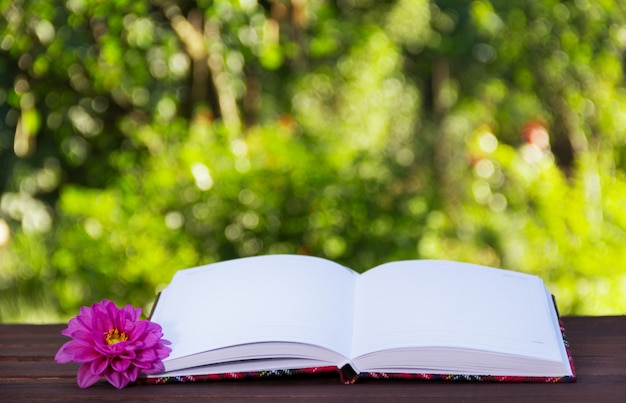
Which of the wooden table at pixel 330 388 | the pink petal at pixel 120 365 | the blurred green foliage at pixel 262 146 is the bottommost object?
the blurred green foliage at pixel 262 146

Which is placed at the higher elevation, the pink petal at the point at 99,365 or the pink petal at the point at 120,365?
the pink petal at the point at 120,365

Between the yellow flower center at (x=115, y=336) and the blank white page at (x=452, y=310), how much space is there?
1.20 feet

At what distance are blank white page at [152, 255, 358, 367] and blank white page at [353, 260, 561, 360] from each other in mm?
38

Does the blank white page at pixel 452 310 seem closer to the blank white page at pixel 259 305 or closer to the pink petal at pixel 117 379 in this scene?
the blank white page at pixel 259 305

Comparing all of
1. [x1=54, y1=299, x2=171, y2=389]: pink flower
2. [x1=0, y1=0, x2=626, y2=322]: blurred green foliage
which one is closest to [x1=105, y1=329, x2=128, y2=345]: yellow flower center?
[x1=54, y1=299, x2=171, y2=389]: pink flower

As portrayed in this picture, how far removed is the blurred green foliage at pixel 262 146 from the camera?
3.38m

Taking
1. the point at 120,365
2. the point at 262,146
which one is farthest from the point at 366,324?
the point at 262,146

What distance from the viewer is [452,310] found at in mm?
1426

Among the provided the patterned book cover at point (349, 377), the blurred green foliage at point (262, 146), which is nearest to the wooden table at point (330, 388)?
the patterned book cover at point (349, 377)

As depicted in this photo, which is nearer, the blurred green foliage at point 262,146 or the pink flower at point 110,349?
the pink flower at point 110,349

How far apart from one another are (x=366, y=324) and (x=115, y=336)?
0.40m

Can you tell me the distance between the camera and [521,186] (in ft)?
13.7

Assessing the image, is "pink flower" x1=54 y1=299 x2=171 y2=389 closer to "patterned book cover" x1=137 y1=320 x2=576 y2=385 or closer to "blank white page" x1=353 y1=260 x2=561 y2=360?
"patterned book cover" x1=137 y1=320 x2=576 y2=385

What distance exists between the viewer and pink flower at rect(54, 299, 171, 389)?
1.36 m
